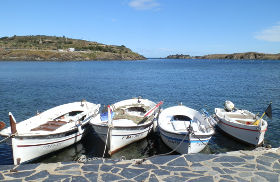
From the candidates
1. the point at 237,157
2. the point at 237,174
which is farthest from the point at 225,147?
the point at 237,174

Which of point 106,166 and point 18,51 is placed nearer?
point 106,166

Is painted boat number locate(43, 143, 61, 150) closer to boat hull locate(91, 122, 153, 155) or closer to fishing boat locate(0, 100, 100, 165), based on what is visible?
fishing boat locate(0, 100, 100, 165)

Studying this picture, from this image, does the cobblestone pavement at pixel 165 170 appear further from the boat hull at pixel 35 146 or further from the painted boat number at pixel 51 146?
the painted boat number at pixel 51 146

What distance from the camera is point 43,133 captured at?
12.6 m

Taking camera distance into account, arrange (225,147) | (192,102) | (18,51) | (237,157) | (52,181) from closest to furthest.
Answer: (52,181), (237,157), (225,147), (192,102), (18,51)

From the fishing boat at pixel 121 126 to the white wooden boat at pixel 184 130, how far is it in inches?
46.7

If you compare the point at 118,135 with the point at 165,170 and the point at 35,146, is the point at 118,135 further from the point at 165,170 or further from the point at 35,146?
the point at 165,170

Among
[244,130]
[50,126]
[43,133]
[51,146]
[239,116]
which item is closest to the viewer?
[43,133]

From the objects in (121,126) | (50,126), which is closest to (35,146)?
(50,126)

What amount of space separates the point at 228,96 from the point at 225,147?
20297mm

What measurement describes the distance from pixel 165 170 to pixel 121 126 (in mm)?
6875

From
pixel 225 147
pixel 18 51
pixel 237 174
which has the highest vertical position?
pixel 18 51

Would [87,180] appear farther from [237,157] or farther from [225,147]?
[225,147]

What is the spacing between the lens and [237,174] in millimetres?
6797
